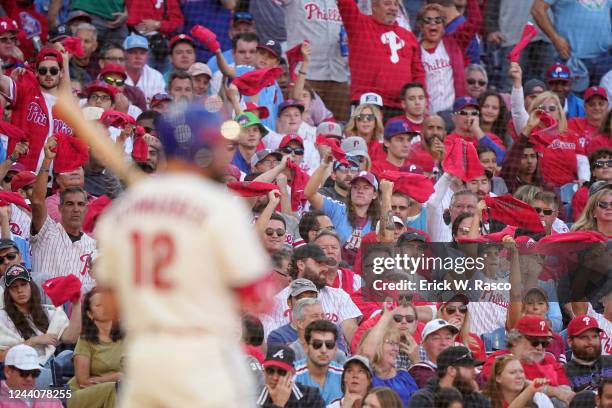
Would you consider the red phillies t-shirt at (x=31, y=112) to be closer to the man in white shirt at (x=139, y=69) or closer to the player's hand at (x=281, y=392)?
the man in white shirt at (x=139, y=69)

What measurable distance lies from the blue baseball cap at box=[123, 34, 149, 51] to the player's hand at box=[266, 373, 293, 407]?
14.8 ft

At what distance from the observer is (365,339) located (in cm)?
788

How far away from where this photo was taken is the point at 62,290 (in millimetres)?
8023

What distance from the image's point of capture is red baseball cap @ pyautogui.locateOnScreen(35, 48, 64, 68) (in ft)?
32.4

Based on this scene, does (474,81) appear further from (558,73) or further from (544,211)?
(544,211)

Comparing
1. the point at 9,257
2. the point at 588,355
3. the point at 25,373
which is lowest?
the point at 25,373

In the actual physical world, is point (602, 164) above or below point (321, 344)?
above

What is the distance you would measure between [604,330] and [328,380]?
6.33ft

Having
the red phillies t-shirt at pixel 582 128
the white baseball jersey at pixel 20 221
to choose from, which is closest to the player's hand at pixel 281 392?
the white baseball jersey at pixel 20 221

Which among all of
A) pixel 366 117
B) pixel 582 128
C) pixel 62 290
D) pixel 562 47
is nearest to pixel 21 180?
pixel 62 290

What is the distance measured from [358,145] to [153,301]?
233 inches

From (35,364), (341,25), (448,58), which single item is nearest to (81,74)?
(341,25)

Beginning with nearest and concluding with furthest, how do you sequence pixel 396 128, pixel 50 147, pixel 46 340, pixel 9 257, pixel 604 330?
pixel 46 340 < pixel 9 257 < pixel 604 330 < pixel 50 147 < pixel 396 128

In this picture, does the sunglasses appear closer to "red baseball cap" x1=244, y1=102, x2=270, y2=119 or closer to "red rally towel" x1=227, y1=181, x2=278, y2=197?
"red rally towel" x1=227, y1=181, x2=278, y2=197
